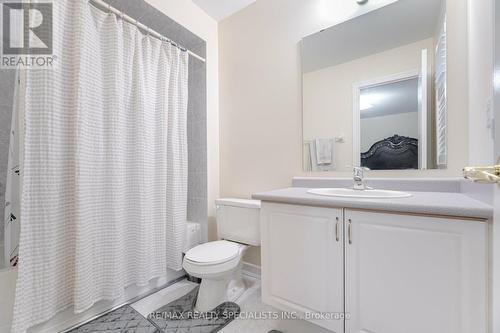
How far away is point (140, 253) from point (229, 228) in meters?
0.67

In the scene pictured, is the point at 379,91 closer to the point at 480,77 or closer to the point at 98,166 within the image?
the point at 480,77

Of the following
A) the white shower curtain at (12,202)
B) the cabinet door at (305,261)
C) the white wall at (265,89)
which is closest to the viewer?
the cabinet door at (305,261)

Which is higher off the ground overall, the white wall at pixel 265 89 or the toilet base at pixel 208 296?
the white wall at pixel 265 89

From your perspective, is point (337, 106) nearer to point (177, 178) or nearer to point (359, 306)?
point (359, 306)

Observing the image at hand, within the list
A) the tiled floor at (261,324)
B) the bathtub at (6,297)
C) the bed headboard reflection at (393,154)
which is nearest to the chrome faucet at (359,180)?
the bed headboard reflection at (393,154)

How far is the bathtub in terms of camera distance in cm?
107

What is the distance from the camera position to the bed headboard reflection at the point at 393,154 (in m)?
1.30

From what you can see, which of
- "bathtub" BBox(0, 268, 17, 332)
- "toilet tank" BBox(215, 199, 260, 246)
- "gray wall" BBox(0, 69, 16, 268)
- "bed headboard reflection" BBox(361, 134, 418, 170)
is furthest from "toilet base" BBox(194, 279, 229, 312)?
"gray wall" BBox(0, 69, 16, 268)

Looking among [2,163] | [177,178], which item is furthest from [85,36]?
[2,163]

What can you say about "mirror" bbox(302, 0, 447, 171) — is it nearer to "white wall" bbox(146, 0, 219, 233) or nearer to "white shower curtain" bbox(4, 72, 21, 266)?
"white wall" bbox(146, 0, 219, 233)

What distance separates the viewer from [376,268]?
896 millimetres

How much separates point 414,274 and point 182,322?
132 centimetres

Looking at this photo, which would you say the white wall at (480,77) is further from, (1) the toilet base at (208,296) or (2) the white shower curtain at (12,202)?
(2) the white shower curtain at (12,202)

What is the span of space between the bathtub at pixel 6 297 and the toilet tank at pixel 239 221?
1225 millimetres
